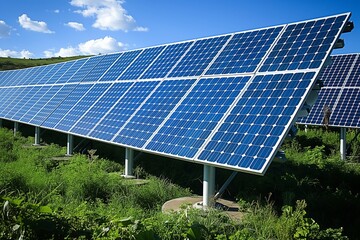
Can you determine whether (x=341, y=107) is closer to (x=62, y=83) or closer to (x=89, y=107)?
(x=89, y=107)

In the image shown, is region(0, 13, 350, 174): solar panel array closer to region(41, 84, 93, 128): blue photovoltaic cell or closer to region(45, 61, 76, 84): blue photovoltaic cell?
region(41, 84, 93, 128): blue photovoltaic cell

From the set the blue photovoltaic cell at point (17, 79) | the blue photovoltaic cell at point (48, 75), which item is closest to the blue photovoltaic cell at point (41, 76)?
the blue photovoltaic cell at point (48, 75)

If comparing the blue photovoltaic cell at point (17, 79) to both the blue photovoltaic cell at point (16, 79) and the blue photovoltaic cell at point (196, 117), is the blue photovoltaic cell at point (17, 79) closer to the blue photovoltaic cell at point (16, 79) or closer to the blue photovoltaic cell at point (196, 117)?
the blue photovoltaic cell at point (16, 79)

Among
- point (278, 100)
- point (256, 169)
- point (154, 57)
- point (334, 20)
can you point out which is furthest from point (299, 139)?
point (256, 169)

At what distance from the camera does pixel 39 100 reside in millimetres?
19922

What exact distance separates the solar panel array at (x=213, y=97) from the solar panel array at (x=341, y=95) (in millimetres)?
6849

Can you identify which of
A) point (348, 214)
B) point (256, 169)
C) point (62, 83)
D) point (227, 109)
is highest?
point (62, 83)

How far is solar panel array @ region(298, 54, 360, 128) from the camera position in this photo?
15.5 meters

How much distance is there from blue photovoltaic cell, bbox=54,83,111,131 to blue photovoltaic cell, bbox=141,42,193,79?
2.41 m

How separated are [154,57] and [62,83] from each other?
7644 millimetres

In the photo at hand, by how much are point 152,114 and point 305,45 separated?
4.38 meters

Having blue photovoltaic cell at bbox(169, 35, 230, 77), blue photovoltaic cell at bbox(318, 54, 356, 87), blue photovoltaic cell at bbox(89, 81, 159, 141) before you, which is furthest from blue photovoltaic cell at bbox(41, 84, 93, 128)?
blue photovoltaic cell at bbox(318, 54, 356, 87)

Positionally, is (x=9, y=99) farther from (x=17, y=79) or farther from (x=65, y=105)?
(x=65, y=105)

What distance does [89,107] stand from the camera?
46.1 ft
